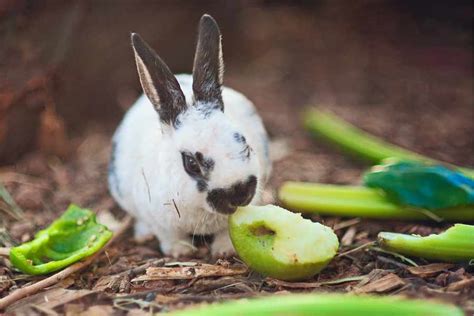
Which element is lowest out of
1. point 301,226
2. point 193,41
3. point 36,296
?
point 36,296

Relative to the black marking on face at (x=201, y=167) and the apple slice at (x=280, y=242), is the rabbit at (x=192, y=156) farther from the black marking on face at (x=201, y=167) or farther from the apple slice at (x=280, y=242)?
the apple slice at (x=280, y=242)

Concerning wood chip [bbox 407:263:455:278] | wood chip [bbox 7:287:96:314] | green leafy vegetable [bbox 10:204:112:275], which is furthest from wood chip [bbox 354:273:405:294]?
green leafy vegetable [bbox 10:204:112:275]

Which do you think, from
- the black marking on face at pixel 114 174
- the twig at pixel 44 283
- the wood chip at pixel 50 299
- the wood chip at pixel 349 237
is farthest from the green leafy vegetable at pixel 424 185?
the wood chip at pixel 50 299

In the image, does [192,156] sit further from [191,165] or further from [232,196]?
[232,196]

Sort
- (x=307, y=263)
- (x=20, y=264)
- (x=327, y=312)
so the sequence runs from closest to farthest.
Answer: (x=327, y=312)
(x=307, y=263)
(x=20, y=264)

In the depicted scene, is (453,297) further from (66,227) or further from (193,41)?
(193,41)

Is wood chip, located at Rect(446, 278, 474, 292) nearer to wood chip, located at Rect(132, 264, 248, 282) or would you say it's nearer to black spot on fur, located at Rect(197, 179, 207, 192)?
wood chip, located at Rect(132, 264, 248, 282)

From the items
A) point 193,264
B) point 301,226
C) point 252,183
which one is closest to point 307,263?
point 301,226
